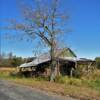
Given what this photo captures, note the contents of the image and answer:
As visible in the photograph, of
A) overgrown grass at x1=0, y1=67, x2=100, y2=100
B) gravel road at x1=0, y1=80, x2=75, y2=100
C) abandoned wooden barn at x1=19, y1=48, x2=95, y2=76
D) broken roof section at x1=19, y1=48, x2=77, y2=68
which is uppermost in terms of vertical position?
broken roof section at x1=19, y1=48, x2=77, y2=68

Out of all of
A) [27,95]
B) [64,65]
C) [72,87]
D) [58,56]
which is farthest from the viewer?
[64,65]

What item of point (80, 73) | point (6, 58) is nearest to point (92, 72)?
point (80, 73)

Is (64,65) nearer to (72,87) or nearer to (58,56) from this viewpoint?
(58,56)

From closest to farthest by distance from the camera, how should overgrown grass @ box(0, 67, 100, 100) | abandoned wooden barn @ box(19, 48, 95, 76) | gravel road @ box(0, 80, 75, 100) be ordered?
gravel road @ box(0, 80, 75, 100)
overgrown grass @ box(0, 67, 100, 100)
abandoned wooden barn @ box(19, 48, 95, 76)

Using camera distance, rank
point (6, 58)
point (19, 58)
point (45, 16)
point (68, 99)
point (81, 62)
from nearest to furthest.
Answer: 1. point (68, 99)
2. point (45, 16)
3. point (81, 62)
4. point (19, 58)
5. point (6, 58)

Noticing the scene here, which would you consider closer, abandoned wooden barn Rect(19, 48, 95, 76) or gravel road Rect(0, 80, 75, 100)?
gravel road Rect(0, 80, 75, 100)

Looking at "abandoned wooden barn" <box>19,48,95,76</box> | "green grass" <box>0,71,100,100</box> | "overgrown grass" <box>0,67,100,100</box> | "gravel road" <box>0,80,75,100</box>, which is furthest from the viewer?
"abandoned wooden barn" <box>19,48,95,76</box>

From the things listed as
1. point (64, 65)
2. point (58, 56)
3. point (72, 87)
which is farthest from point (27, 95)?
point (64, 65)

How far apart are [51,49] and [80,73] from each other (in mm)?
9715

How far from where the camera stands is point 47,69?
158 ft

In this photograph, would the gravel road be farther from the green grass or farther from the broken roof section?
the broken roof section

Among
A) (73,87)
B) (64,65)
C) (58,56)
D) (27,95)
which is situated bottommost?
(27,95)

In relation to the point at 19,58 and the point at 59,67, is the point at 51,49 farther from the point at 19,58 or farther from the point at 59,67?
the point at 19,58


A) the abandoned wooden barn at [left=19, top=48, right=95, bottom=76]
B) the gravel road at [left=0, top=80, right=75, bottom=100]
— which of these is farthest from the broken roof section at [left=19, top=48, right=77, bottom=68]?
the gravel road at [left=0, top=80, right=75, bottom=100]
